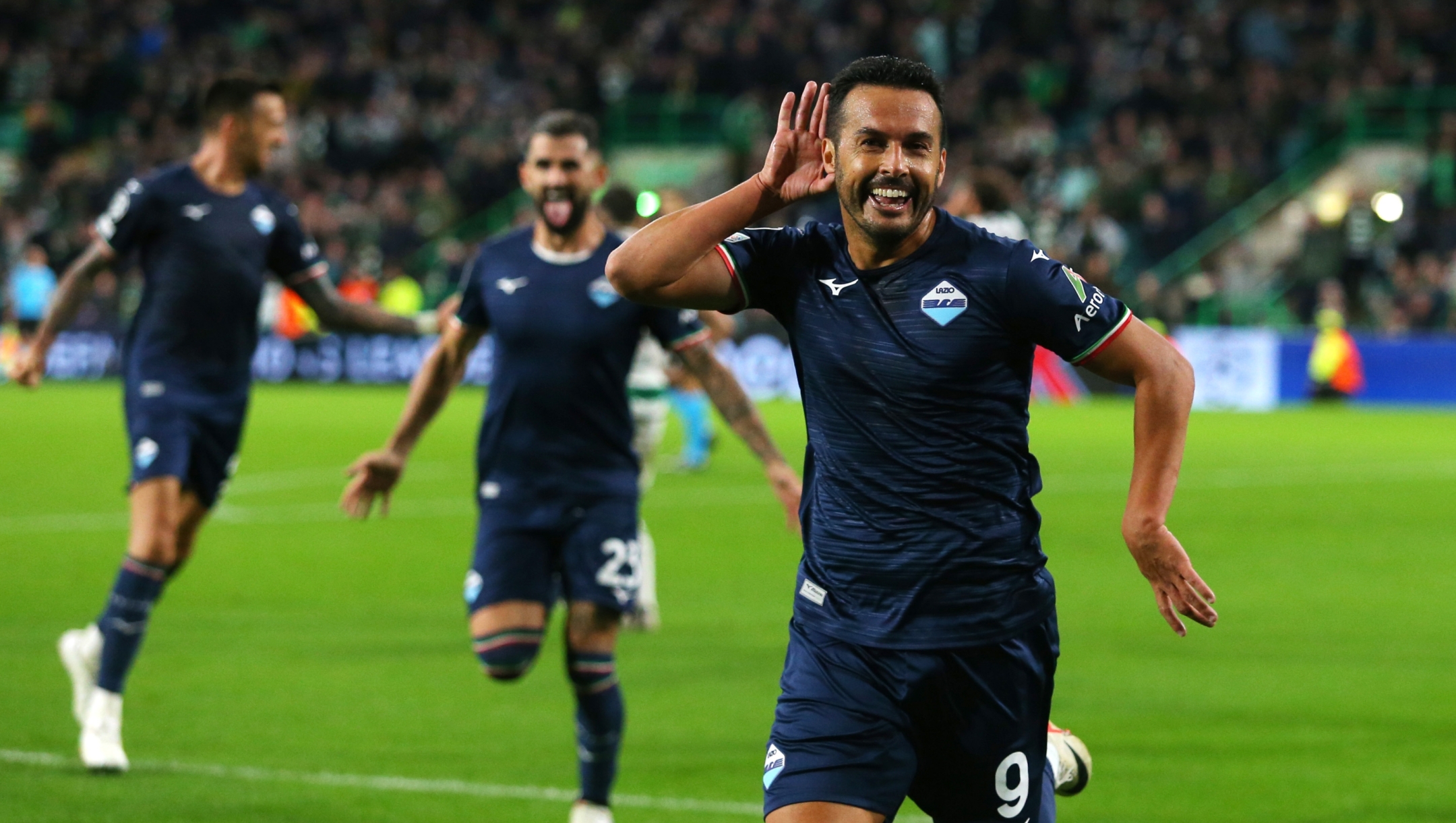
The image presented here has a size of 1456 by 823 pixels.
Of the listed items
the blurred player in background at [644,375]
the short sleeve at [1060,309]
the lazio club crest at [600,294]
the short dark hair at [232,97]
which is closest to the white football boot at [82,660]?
the short dark hair at [232,97]

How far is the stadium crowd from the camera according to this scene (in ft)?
105

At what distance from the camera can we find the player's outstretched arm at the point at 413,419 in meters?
6.53

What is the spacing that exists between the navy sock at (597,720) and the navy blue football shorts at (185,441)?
1.99 metres

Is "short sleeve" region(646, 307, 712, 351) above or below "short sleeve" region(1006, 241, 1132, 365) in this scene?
below

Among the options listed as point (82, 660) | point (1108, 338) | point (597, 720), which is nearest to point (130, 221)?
point (82, 660)

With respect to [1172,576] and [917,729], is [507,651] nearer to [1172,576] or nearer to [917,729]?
[917,729]

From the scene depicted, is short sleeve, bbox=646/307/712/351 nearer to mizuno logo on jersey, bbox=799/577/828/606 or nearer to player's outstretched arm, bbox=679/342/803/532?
player's outstretched arm, bbox=679/342/803/532

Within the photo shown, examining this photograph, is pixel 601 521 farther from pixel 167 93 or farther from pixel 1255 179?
pixel 167 93

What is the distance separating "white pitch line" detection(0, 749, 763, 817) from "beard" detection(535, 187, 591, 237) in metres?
1.99

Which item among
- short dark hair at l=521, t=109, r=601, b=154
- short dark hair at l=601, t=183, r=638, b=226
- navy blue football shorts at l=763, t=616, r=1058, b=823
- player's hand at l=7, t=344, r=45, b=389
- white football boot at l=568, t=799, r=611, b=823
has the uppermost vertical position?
short dark hair at l=601, t=183, r=638, b=226

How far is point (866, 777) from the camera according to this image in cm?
409

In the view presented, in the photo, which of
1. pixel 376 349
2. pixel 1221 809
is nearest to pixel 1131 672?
pixel 1221 809

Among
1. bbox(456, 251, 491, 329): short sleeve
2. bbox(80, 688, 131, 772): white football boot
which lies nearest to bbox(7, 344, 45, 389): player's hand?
bbox(80, 688, 131, 772): white football boot

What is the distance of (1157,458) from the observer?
4059mm
